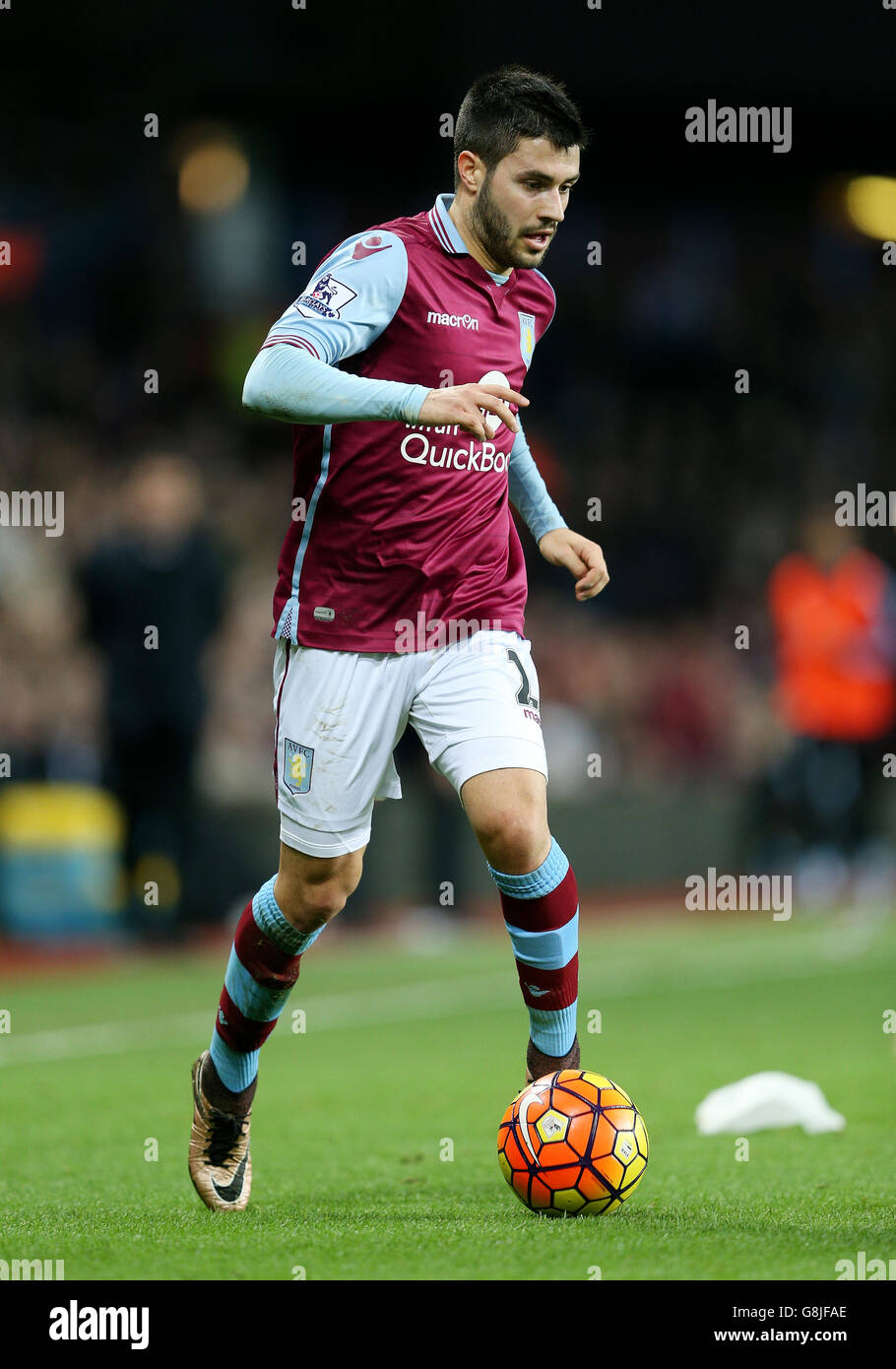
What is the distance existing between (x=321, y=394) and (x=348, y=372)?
A: 35 centimetres

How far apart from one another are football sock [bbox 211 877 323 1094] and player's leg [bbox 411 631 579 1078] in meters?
0.53

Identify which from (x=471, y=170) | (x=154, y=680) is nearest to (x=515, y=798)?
(x=471, y=170)

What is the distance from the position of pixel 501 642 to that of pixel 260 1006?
3.59 feet

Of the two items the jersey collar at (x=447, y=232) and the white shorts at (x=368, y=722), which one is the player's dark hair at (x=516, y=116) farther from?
the white shorts at (x=368, y=722)

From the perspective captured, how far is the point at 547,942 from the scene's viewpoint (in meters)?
4.68

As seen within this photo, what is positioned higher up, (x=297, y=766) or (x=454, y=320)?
(x=454, y=320)

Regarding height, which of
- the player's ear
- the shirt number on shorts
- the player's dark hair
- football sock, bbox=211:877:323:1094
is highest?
the player's dark hair

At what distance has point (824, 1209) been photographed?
445cm

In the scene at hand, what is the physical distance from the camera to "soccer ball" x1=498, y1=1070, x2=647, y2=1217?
438 cm

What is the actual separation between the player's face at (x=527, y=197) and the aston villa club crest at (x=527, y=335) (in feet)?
0.89
